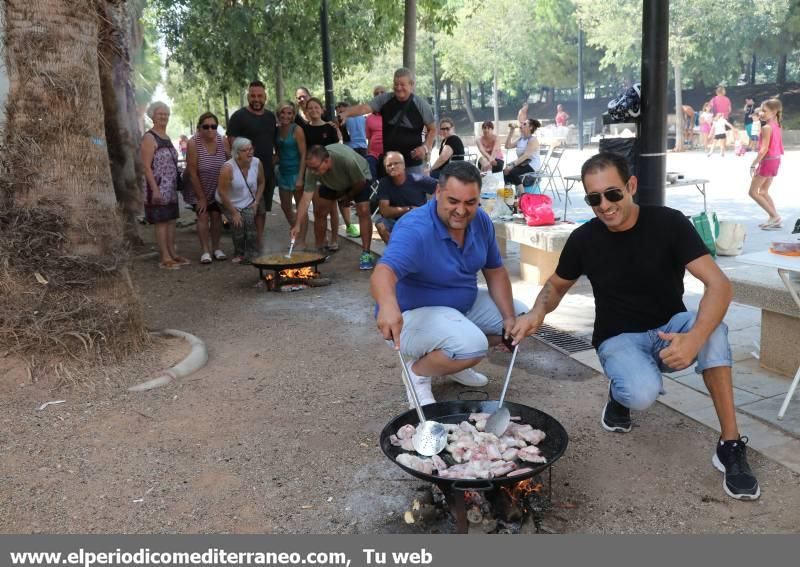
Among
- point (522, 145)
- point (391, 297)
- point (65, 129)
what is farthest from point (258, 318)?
point (522, 145)

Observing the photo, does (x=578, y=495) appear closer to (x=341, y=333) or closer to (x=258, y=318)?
(x=341, y=333)

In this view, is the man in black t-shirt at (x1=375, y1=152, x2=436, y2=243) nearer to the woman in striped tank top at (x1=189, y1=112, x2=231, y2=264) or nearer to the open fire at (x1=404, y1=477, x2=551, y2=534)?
the woman in striped tank top at (x1=189, y1=112, x2=231, y2=264)

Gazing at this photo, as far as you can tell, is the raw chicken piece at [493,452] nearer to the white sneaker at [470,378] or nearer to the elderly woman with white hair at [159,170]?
Answer: the white sneaker at [470,378]

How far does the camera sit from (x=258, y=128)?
9.23 metres

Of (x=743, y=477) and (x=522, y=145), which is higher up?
(x=522, y=145)

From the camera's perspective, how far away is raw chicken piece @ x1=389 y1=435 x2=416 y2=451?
3.19m

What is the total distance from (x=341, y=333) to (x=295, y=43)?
14.4 metres

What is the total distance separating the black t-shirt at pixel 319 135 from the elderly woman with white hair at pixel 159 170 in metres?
1.78

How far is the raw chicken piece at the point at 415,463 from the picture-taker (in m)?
2.96

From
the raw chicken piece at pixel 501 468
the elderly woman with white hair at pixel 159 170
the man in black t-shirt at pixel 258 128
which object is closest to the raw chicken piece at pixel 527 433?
the raw chicken piece at pixel 501 468

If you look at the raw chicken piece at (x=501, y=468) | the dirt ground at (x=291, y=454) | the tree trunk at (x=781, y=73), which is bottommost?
the dirt ground at (x=291, y=454)

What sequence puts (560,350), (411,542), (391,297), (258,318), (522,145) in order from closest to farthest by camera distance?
(411,542)
(391,297)
(560,350)
(258,318)
(522,145)

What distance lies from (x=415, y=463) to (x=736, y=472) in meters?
1.48

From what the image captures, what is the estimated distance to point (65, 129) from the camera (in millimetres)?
5051
